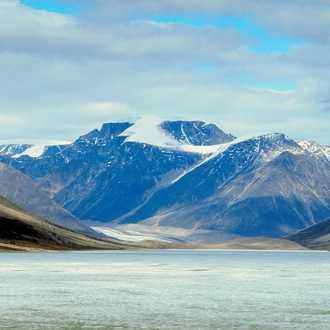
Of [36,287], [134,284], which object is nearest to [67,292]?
[36,287]

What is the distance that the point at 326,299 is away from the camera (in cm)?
11406

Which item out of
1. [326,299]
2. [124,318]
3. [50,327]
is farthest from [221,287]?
[50,327]

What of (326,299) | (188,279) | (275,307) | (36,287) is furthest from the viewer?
(188,279)

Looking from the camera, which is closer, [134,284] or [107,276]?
[134,284]

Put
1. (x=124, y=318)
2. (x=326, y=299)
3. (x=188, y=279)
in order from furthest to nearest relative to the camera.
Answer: (x=188, y=279) < (x=326, y=299) < (x=124, y=318)

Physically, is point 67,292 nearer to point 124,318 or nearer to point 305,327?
point 124,318

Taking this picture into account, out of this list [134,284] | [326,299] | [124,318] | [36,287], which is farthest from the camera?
[134,284]

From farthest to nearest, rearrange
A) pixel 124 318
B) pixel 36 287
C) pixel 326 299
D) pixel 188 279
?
pixel 188 279
pixel 36 287
pixel 326 299
pixel 124 318

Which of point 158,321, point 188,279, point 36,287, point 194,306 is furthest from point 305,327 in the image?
point 188,279

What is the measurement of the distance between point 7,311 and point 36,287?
36.2 m

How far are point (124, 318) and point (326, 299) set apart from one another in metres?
36.2

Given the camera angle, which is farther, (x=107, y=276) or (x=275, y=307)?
(x=107, y=276)

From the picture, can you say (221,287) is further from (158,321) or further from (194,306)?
(158,321)

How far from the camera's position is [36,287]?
130500mm
